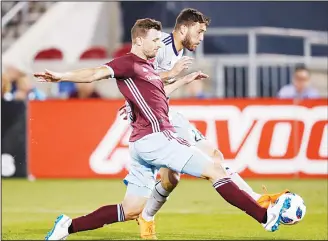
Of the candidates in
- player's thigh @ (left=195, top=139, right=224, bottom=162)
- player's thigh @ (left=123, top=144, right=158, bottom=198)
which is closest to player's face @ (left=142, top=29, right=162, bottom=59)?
→ player's thigh @ (left=123, top=144, right=158, bottom=198)

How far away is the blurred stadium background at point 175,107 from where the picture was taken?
14305 millimetres

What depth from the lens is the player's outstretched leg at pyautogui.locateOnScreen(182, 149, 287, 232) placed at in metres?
8.66

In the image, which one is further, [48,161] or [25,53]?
[25,53]

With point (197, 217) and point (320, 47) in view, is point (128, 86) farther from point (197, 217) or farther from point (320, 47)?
point (320, 47)

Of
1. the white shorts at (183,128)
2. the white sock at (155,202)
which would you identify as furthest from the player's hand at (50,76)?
the white shorts at (183,128)

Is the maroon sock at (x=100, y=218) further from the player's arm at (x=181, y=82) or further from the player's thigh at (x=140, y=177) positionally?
the player's arm at (x=181, y=82)

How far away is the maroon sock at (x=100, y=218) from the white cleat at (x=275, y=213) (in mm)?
1250

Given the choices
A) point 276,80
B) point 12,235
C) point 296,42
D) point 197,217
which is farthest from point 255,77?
point 12,235

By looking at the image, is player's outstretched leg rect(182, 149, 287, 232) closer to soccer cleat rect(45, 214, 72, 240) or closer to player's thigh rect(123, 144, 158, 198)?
player's thigh rect(123, 144, 158, 198)

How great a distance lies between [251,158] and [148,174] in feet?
24.9

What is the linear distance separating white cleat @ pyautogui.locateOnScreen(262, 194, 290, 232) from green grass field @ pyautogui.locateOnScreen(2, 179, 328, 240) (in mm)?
1418

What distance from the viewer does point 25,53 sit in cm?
2212

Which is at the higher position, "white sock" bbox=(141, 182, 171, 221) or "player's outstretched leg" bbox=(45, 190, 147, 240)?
"player's outstretched leg" bbox=(45, 190, 147, 240)

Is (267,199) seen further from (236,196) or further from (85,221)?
(85,221)
